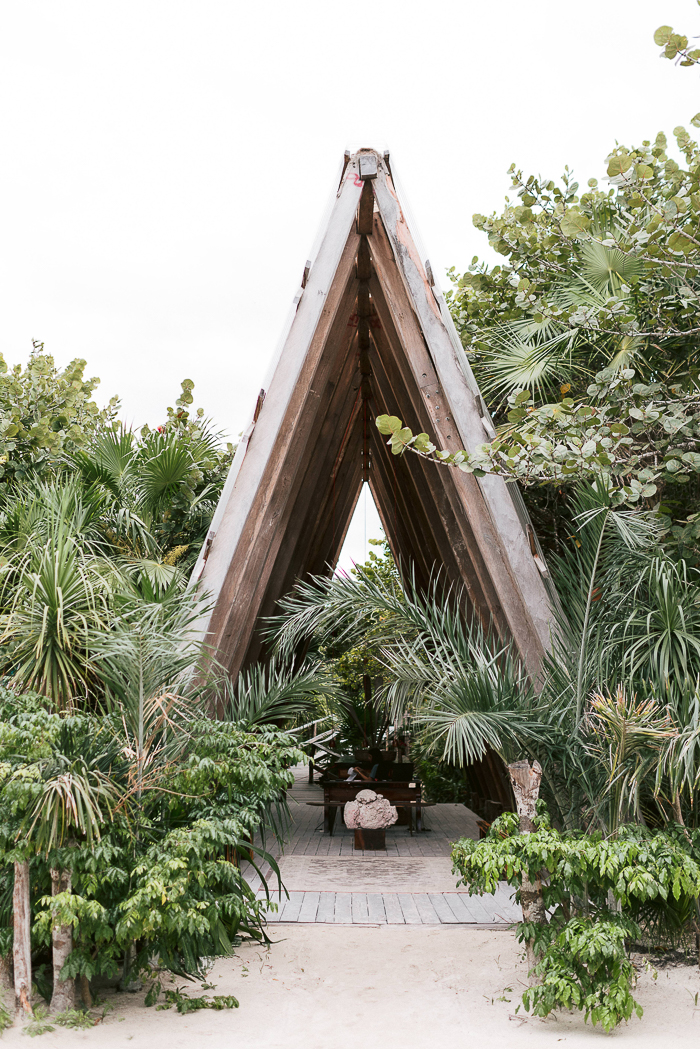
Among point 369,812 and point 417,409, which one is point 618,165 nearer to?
point 417,409

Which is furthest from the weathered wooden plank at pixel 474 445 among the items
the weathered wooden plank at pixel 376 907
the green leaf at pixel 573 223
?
the weathered wooden plank at pixel 376 907

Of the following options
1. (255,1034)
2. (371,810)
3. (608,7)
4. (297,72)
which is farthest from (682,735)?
(297,72)

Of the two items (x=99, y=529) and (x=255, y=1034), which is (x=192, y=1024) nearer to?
(x=255, y=1034)

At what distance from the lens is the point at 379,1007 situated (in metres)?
4.00

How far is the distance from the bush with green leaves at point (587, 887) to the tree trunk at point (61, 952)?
194 centimetres

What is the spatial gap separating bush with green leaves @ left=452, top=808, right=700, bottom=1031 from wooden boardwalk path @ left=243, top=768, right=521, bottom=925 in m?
1.34

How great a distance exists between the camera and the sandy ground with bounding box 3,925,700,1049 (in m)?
3.56

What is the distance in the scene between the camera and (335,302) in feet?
17.8

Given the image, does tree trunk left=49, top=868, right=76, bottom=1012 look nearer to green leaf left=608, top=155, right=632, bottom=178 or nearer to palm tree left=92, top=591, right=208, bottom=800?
palm tree left=92, top=591, right=208, bottom=800

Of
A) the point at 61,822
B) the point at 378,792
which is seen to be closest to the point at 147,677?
the point at 61,822

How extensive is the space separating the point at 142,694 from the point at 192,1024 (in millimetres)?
1583

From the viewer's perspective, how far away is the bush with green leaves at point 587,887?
138 inches

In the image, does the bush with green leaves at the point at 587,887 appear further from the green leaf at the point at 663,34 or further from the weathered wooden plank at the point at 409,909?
the green leaf at the point at 663,34

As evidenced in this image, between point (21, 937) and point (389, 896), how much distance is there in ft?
11.5
